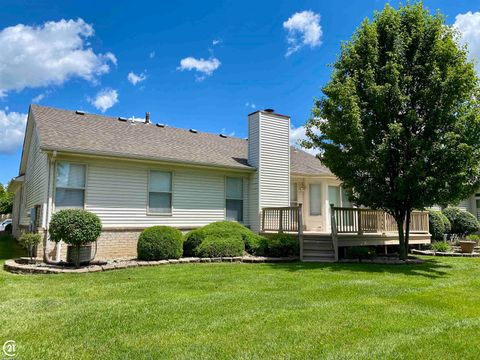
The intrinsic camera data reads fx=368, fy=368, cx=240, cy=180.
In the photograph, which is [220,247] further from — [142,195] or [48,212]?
[48,212]

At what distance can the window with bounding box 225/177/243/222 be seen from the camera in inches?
581

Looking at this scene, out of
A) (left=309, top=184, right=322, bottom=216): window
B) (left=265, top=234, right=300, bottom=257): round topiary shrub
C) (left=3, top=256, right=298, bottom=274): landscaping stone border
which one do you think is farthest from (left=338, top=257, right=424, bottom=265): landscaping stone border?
(left=309, top=184, right=322, bottom=216): window

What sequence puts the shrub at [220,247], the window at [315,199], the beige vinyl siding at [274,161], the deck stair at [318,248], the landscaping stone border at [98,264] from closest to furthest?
the landscaping stone border at [98,264], the shrub at [220,247], the deck stair at [318,248], the beige vinyl siding at [274,161], the window at [315,199]

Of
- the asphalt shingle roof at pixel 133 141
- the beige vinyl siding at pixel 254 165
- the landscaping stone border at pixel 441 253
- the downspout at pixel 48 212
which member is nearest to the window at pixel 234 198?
the beige vinyl siding at pixel 254 165

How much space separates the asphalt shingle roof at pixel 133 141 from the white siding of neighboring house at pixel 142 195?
48cm

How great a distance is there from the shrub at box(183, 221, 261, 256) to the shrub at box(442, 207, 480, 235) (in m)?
13.2

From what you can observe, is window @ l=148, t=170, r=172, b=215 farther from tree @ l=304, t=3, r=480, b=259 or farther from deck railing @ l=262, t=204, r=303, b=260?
tree @ l=304, t=3, r=480, b=259

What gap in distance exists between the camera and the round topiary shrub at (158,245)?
10.8 metres

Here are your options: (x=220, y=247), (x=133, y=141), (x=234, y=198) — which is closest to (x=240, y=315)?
(x=220, y=247)

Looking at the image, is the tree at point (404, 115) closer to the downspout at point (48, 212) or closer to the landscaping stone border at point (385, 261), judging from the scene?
the landscaping stone border at point (385, 261)

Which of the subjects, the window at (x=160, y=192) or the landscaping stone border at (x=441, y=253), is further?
the landscaping stone border at (x=441, y=253)

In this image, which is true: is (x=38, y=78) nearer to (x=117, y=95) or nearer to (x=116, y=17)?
(x=117, y=95)

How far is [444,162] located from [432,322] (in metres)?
6.33

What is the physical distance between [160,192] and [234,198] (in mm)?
3171
